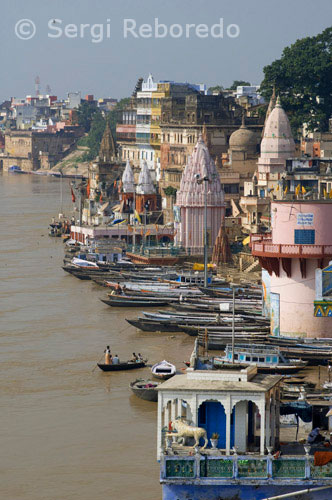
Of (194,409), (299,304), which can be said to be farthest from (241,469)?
(299,304)

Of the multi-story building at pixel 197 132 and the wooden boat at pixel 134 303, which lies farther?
the multi-story building at pixel 197 132

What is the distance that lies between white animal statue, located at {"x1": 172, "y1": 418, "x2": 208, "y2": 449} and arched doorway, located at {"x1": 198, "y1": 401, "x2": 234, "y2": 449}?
12.2 inches

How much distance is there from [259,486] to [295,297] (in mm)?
18138

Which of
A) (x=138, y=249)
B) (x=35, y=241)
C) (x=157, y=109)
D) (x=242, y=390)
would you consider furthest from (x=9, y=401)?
(x=157, y=109)

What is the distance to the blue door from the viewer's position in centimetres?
2033

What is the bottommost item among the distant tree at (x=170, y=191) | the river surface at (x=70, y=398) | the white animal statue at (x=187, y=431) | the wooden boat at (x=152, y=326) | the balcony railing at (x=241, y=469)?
the river surface at (x=70, y=398)

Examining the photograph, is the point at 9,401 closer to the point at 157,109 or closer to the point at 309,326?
the point at 309,326

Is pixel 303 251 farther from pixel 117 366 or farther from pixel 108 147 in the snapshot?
pixel 108 147

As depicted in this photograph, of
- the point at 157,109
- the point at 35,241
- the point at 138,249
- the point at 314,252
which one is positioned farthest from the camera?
the point at 157,109

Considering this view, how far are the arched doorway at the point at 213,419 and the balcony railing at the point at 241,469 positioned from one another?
0.96 meters

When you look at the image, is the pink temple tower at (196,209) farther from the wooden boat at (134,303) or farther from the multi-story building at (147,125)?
the multi-story building at (147,125)

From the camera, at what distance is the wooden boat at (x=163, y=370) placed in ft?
115

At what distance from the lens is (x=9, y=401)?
33594 millimetres

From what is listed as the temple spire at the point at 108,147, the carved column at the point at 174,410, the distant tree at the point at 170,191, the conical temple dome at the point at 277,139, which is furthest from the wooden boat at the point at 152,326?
the temple spire at the point at 108,147
